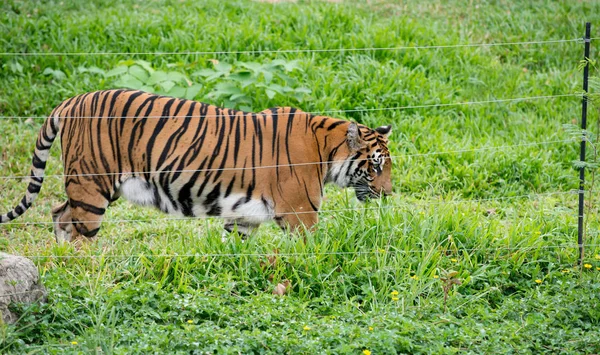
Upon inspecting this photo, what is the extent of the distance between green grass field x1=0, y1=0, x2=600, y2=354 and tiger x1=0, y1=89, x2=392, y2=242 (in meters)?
0.28

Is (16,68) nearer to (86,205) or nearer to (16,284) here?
(86,205)

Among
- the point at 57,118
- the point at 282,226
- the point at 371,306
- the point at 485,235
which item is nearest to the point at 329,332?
the point at 371,306

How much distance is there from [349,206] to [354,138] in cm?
59

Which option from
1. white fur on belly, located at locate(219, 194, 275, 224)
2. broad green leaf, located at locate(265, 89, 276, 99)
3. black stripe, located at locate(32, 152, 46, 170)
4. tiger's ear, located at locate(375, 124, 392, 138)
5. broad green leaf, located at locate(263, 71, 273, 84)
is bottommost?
white fur on belly, located at locate(219, 194, 275, 224)

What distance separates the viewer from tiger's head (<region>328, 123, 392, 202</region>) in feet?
20.0

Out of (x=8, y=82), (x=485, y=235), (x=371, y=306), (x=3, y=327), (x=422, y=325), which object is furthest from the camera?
(x=8, y=82)

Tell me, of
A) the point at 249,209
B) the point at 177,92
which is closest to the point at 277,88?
the point at 177,92

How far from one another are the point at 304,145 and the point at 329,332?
181cm

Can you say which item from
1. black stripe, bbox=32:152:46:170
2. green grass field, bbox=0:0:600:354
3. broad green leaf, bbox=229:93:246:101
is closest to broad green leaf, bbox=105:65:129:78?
green grass field, bbox=0:0:600:354

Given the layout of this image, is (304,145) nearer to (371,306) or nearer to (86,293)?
(371,306)

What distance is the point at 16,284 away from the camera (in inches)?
185

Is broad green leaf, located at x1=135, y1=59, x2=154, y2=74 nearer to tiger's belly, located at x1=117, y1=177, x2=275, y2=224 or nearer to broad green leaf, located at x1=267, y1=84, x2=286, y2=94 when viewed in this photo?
broad green leaf, located at x1=267, y1=84, x2=286, y2=94

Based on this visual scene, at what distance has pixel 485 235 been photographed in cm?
592

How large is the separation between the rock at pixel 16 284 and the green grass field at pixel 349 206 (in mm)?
106
